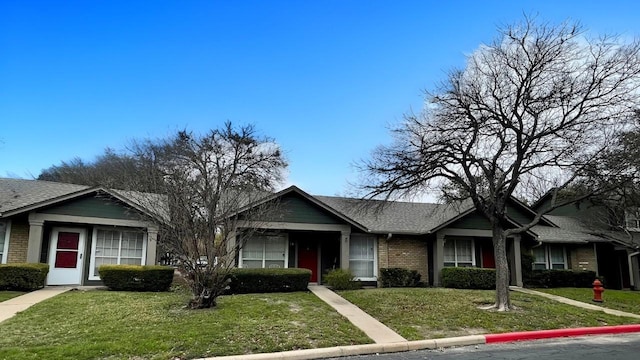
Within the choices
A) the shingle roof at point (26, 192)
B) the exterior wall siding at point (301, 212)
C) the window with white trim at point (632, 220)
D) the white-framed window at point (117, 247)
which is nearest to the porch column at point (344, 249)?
the exterior wall siding at point (301, 212)

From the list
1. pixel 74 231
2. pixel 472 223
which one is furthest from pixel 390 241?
pixel 74 231

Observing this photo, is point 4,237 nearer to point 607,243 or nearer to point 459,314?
point 459,314

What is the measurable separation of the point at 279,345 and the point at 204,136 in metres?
24.6

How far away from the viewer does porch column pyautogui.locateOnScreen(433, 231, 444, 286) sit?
68.7 ft

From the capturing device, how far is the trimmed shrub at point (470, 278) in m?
20.1

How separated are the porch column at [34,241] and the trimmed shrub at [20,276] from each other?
1.06 m

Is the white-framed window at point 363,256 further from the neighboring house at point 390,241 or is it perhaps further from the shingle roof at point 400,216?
the shingle roof at point 400,216

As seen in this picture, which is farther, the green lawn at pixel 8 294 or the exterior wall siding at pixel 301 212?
the exterior wall siding at pixel 301 212

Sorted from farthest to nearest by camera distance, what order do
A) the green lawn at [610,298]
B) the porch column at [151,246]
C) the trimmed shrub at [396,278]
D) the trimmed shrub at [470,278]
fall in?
the trimmed shrub at [396,278] < the trimmed shrub at [470,278] < the porch column at [151,246] < the green lawn at [610,298]

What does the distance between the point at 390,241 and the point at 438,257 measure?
2320 mm

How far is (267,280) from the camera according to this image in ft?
54.9

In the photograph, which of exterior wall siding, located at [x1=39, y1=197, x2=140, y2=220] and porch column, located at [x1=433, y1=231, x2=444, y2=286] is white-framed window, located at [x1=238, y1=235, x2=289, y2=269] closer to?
exterior wall siding, located at [x1=39, y1=197, x2=140, y2=220]

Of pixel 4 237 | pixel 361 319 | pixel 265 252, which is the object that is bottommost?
pixel 361 319

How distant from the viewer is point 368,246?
2138 cm
